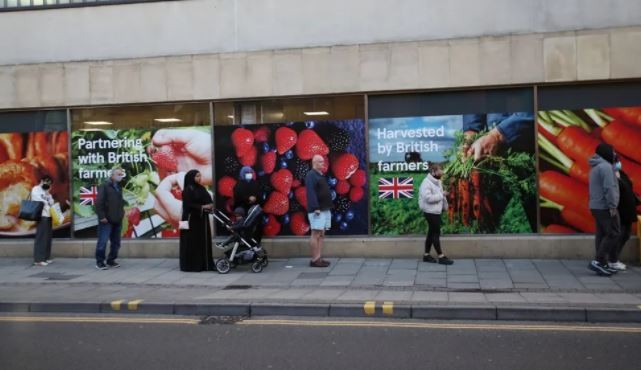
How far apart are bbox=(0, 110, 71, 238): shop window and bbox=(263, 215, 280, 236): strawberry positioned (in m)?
4.04

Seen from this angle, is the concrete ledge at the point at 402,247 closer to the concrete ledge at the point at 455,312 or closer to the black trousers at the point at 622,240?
the black trousers at the point at 622,240

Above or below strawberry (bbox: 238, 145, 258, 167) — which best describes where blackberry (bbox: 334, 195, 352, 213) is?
below

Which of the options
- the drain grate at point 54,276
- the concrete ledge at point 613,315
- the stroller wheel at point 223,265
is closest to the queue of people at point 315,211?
the stroller wheel at point 223,265

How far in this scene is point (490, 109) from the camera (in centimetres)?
1163

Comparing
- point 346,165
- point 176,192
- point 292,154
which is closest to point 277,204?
point 292,154

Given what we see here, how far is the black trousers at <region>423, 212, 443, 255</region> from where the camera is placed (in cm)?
1099

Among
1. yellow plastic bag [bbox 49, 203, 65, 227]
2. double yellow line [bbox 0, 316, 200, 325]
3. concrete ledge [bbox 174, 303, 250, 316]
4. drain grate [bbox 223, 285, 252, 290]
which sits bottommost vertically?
double yellow line [bbox 0, 316, 200, 325]

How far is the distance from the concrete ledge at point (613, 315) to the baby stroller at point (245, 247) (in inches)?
207

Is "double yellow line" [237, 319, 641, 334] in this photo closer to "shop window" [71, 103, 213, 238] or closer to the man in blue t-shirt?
the man in blue t-shirt

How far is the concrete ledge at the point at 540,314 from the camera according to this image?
7602 millimetres

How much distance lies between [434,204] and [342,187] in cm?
189

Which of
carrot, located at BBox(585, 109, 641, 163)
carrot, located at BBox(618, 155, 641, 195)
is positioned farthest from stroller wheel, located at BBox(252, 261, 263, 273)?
carrot, located at BBox(618, 155, 641, 195)

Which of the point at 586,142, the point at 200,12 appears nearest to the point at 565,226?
the point at 586,142

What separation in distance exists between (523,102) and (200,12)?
617cm
